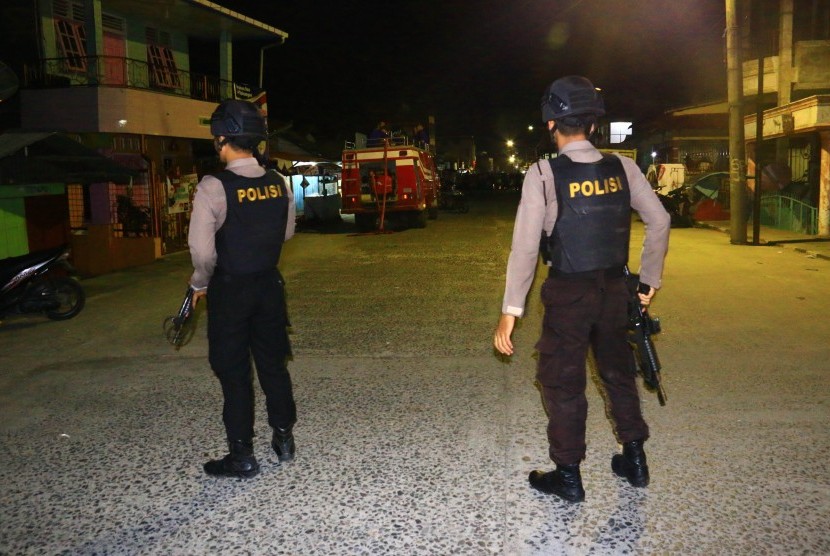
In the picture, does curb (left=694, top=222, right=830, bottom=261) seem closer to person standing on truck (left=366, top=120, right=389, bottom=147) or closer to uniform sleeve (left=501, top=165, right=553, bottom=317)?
person standing on truck (left=366, top=120, right=389, bottom=147)

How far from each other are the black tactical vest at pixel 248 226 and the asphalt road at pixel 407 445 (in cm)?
121

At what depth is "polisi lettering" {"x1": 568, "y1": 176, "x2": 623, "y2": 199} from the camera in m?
3.54

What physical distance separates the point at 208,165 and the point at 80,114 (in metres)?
5.11

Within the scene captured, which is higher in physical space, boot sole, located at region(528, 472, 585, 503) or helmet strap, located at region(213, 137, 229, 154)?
helmet strap, located at region(213, 137, 229, 154)

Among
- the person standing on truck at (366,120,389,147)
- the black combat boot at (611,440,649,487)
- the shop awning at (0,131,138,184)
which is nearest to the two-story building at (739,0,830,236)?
the person standing on truck at (366,120,389,147)

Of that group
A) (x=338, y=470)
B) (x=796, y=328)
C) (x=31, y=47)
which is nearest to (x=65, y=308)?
(x=338, y=470)

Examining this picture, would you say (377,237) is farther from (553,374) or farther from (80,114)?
(553,374)

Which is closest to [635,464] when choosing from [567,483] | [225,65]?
[567,483]

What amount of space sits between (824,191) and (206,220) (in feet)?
56.1

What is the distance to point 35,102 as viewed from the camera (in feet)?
53.9

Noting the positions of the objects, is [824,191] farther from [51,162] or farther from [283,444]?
[283,444]

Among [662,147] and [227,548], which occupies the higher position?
[662,147]

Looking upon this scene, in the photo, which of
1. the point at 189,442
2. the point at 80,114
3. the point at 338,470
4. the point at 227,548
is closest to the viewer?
the point at 227,548

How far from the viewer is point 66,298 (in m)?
9.56
